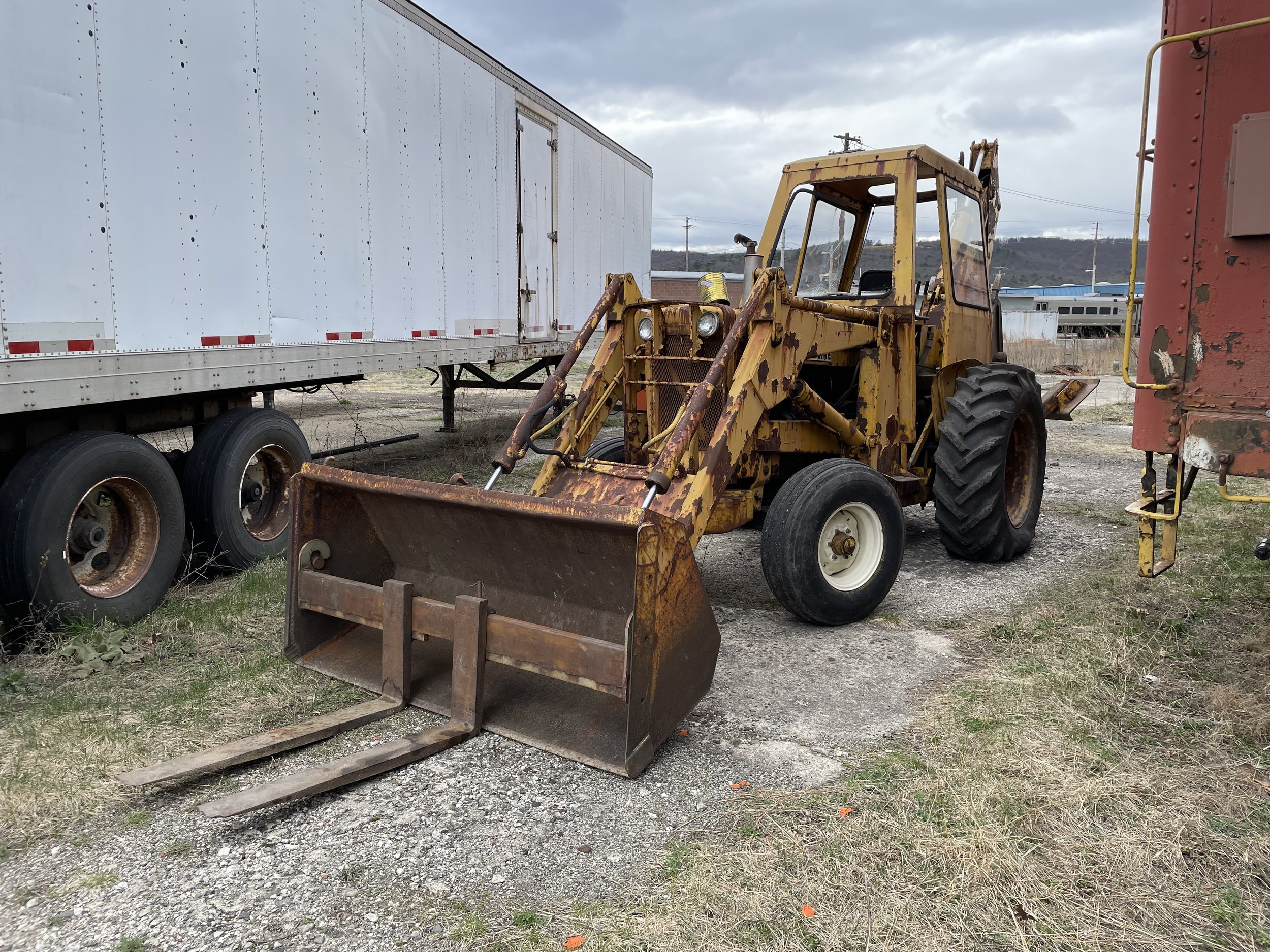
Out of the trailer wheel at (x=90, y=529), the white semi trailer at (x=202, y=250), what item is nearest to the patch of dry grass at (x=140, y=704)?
the trailer wheel at (x=90, y=529)

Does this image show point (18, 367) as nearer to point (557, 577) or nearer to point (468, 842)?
point (557, 577)

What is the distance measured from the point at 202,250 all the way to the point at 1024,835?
5.02 m

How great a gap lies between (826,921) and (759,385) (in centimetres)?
263

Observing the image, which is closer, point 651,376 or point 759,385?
point 759,385

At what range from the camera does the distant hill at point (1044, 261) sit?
98.8 meters

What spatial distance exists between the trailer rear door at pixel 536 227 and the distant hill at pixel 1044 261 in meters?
71.9

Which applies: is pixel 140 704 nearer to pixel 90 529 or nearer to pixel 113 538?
pixel 90 529

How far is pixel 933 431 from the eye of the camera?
6.24 m

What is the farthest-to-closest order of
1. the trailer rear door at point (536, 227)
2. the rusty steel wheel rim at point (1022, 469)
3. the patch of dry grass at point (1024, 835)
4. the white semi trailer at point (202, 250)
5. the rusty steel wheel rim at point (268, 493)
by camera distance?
1. the trailer rear door at point (536, 227)
2. the rusty steel wheel rim at point (1022, 469)
3. the rusty steel wheel rim at point (268, 493)
4. the white semi trailer at point (202, 250)
5. the patch of dry grass at point (1024, 835)

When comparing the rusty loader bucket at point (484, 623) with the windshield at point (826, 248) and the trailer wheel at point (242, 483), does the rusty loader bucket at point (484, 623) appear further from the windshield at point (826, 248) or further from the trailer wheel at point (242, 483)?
the windshield at point (826, 248)

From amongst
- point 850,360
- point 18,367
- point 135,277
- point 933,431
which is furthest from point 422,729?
point 933,431

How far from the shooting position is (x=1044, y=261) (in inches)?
4884

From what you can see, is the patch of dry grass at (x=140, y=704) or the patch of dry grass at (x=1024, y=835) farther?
the patch of dry grass at (x=140, y=704)

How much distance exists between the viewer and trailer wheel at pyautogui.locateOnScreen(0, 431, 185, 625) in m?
4.41
